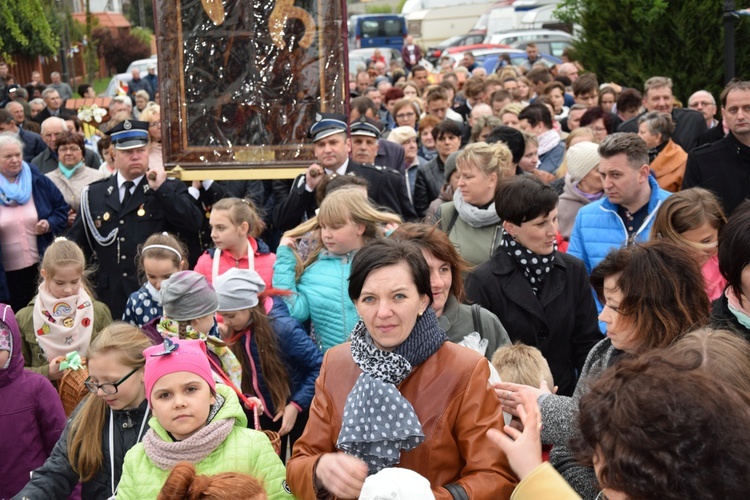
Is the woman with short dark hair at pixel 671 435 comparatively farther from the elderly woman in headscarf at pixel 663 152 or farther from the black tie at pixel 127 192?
the elderly woman in headscarf at pixel 663 152

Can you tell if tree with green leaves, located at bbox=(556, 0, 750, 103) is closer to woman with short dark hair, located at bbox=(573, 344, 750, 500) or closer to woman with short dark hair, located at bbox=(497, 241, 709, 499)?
woman with short dark hair, located at bbox=(497, 241, 709, 499)

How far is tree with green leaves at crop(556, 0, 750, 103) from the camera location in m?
13.5

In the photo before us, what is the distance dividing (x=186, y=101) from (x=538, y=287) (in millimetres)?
3626

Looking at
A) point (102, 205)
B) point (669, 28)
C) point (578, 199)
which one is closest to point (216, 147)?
point (102, 205)

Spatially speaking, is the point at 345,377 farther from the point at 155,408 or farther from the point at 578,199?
the point at 578,199

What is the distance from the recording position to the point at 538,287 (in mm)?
5051

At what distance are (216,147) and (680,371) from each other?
5.82 meters

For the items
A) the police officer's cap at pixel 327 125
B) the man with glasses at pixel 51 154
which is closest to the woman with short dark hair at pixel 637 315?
the police officer's cap at pixel 327 125

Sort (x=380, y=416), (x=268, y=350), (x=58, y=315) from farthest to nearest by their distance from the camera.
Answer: (x=58, y=315)
(x=268, y=350)
(x=380, y=416)

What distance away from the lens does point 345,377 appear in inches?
128

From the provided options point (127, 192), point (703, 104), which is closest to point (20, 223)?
point (127, 192)

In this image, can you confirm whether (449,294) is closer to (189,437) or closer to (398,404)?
(189,437)

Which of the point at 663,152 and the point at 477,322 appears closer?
the point at 477,322

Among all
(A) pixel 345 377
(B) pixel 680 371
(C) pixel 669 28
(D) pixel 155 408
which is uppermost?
(C) pixel 669 28
